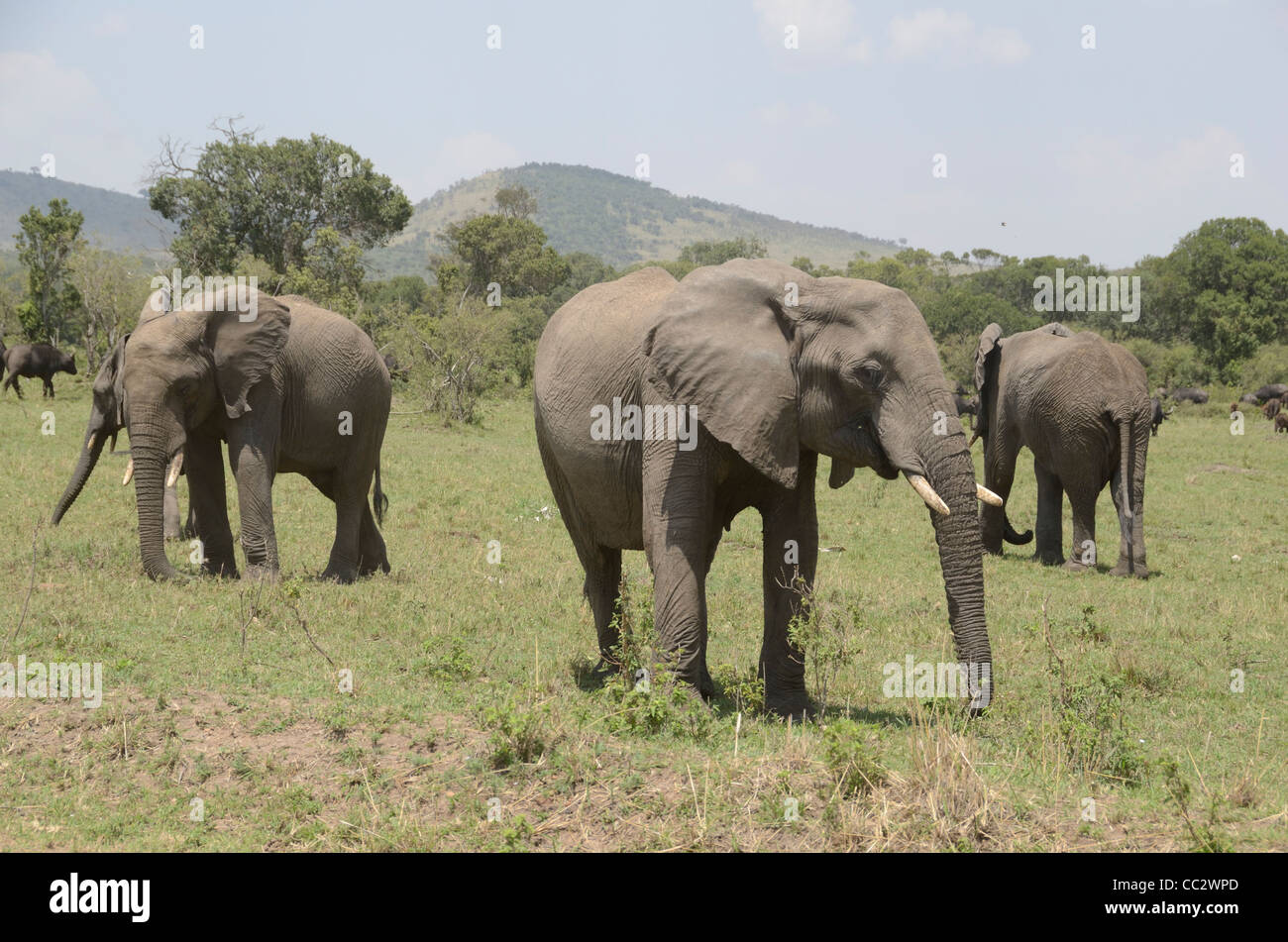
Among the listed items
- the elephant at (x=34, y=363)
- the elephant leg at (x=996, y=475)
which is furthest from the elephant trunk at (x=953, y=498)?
the elephant at (x=34, y=363)

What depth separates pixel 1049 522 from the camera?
15.1 meters

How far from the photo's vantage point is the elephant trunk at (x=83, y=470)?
41.3 ft

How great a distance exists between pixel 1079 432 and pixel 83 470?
1116 centimetres

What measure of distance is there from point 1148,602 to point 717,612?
4451 millimetres

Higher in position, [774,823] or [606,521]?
[606,521]

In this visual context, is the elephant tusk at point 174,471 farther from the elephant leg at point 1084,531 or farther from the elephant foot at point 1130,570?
the elephant foot at point 1130,570

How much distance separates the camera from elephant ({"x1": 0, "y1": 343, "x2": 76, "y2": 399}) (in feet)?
106

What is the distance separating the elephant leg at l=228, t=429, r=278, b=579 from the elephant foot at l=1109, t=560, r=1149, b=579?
9073 millimetres

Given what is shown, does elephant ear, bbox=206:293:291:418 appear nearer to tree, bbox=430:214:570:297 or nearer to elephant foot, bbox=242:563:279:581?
elephant foot, bbox=242:563:279:581

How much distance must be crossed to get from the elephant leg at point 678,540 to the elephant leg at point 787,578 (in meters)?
0.55

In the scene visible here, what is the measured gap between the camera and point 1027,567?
14391 millimetres
